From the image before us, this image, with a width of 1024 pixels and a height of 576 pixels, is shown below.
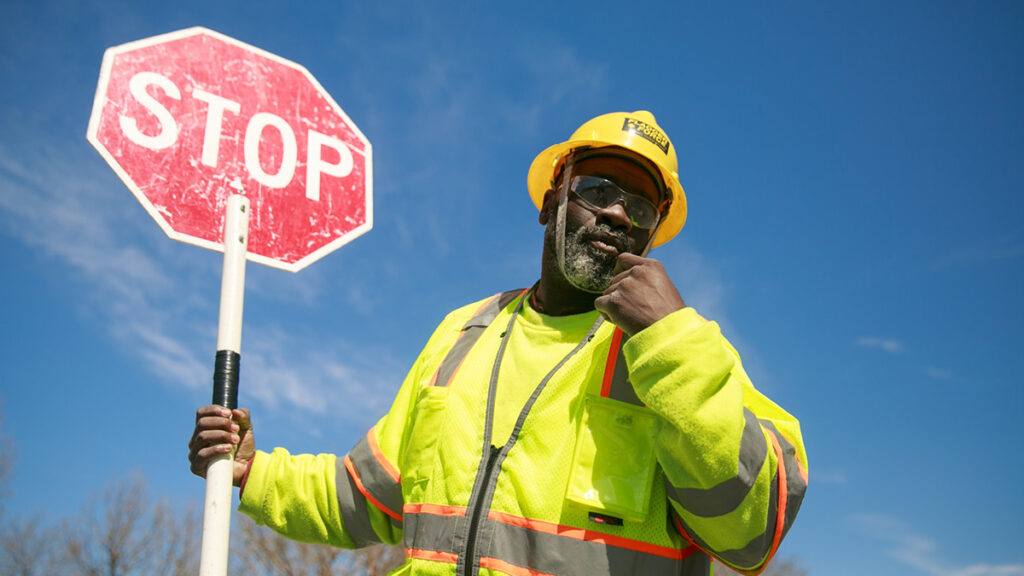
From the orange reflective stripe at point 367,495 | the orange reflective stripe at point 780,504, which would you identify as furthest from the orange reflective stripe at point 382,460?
the orange reflective stripe at point 780,504

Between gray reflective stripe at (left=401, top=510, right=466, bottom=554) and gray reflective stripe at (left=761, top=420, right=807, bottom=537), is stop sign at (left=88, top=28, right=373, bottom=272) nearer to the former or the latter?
gray reflective stripe at (left=401, top=510, right=466, bottom=554)

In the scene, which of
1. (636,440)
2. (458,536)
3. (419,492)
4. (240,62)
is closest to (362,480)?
(419,492)

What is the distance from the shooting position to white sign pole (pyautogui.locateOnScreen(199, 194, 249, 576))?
2.06 m

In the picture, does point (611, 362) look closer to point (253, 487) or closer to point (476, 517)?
point (476, 517)

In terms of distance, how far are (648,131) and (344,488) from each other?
1.83 m

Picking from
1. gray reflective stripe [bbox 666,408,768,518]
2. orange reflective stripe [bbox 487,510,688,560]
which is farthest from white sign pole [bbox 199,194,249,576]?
gray reflective stripe [bbox 666,408,768,518]

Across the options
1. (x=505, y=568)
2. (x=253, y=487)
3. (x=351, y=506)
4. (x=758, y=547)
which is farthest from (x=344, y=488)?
(x=758, y=547)

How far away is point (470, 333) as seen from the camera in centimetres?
303

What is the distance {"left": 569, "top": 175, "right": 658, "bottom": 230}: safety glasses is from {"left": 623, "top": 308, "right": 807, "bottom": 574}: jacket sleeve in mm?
967

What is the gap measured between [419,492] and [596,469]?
66 centimetres

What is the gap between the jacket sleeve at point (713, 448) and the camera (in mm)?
1993

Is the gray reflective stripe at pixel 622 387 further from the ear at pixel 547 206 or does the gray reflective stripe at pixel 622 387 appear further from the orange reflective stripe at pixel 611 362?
the ear at pixel 547 206

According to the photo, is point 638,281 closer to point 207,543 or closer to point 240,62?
point 207,543

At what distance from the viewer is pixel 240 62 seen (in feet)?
8.90
